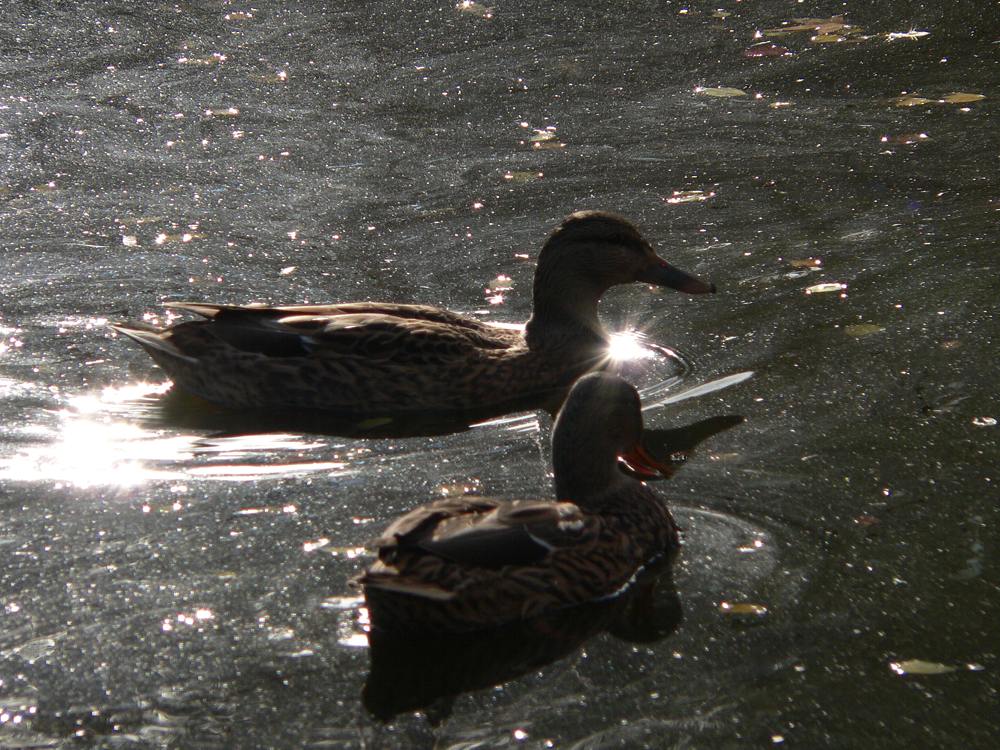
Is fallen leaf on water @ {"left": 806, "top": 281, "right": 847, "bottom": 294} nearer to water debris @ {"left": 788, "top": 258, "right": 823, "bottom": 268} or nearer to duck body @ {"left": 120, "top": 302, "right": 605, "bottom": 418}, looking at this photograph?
water debris @ {"left": 788, "top": 258, "right": 823, "bottom": 268}

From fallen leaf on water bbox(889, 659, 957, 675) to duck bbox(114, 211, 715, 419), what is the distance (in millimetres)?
3019

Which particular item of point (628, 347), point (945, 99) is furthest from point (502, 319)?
point (945, 99)

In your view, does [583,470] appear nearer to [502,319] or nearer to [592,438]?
[592,438]

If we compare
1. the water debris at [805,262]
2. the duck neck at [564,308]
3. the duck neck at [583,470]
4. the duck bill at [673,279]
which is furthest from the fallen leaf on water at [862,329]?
the duck neck at [583,470]

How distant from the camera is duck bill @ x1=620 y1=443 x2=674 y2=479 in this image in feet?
20.1

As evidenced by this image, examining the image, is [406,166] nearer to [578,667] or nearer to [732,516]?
[732,516]

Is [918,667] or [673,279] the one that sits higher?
[673,279]

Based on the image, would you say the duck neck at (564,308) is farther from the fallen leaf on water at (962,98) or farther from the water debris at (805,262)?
the fallen leaf on water at (962,98)

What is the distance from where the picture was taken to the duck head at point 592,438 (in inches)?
223

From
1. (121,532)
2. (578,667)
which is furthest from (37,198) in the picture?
(578,667)

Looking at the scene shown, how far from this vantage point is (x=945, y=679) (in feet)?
15.1

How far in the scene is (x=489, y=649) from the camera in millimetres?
4934

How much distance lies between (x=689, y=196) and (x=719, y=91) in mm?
2435

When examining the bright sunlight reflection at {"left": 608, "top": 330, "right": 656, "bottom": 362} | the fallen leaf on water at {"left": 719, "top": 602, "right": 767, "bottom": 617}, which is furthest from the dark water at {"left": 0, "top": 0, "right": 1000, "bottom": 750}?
the bright sunlight reflection at {"left": 608, "top": 330, "right": 656, "bottom": 362}
